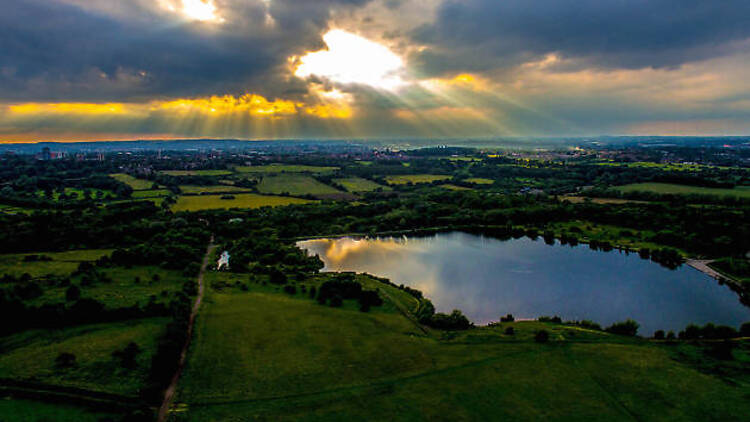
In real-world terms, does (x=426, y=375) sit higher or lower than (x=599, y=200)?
lower

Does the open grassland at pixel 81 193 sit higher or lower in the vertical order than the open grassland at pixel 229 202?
higher

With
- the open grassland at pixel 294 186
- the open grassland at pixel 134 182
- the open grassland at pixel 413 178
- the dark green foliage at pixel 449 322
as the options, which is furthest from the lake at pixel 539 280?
the open grassland at pixel 134 182

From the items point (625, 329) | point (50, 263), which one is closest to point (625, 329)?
point (625, 329)

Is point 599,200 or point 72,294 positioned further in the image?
point 599,200

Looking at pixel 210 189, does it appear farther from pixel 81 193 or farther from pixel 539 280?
pixel 539 280

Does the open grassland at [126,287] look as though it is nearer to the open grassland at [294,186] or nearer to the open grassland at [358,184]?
the open grassland at [294,186]

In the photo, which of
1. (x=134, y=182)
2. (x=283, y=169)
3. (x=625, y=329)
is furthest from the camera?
(x=283, y=169)

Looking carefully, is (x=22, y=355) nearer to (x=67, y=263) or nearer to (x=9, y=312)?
(x=9, y=312)
